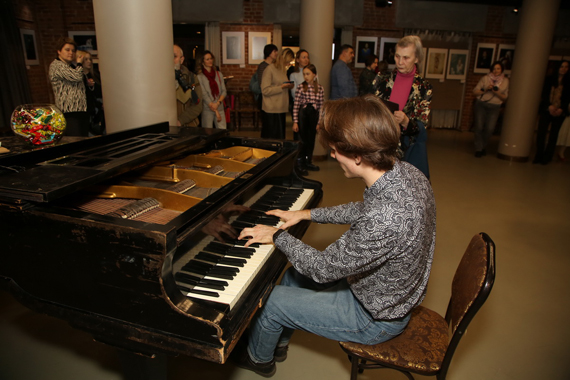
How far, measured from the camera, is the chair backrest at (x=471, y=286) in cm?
134

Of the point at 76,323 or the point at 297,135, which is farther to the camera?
the point at 297,135

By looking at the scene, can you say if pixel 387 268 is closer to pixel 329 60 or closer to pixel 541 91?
pixel 329 60

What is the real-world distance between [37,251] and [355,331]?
1187 mm

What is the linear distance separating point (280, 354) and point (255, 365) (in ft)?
1.04

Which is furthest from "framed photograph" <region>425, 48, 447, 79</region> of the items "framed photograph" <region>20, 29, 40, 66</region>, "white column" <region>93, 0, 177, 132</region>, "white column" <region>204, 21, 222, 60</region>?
"framed photograph" <region>20, 29, 40, 66</region>

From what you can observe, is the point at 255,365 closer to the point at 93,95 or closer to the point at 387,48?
the point at 93,95

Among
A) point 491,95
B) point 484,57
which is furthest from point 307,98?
point 484,57

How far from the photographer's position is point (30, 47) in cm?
820

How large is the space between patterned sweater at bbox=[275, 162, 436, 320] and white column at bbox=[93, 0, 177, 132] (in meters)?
1.82

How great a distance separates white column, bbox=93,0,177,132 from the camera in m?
2.62

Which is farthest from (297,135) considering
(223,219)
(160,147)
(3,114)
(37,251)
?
(3,114)

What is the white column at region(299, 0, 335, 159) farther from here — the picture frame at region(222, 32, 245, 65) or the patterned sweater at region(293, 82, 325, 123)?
the picture frame at region(222, 32, 245, 65)

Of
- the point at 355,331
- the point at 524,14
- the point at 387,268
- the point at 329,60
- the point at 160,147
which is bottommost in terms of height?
the point at 355,331

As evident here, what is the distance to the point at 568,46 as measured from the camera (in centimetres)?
1027
